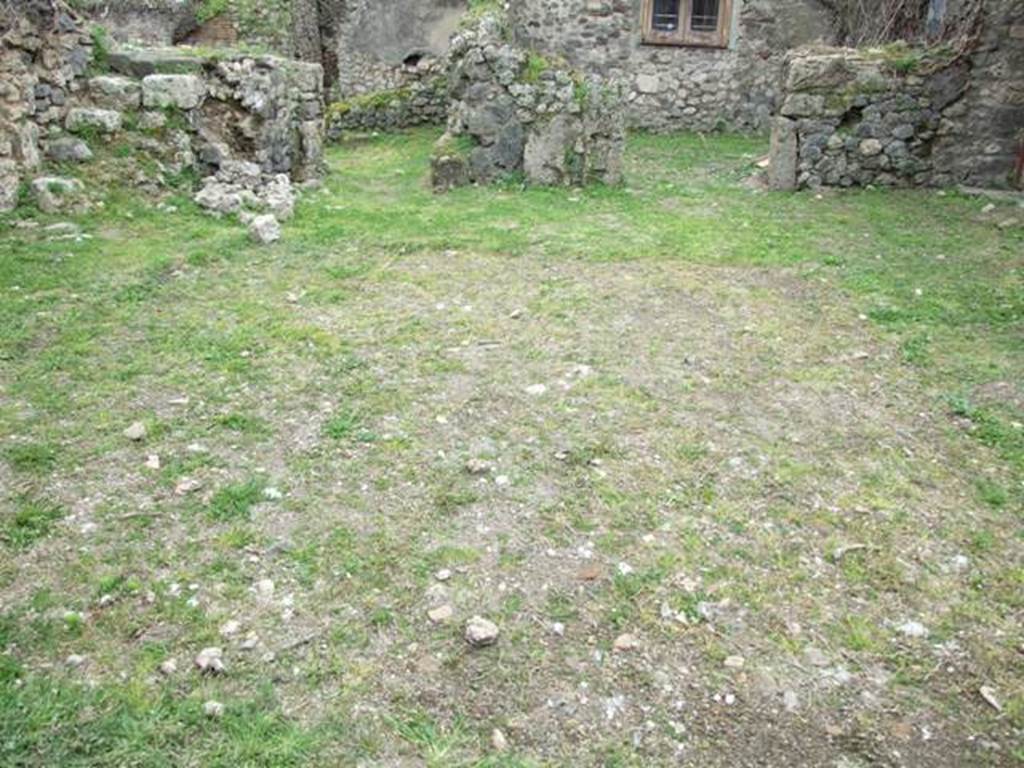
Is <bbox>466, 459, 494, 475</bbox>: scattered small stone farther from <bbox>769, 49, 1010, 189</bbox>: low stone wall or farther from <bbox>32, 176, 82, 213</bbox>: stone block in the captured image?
<bbox>769, 49, 1010, 189</bbox>: low stone wall

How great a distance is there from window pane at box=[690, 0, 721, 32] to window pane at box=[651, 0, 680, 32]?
0.94 ft

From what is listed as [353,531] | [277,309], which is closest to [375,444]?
[353,531]

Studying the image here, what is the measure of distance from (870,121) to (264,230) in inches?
263

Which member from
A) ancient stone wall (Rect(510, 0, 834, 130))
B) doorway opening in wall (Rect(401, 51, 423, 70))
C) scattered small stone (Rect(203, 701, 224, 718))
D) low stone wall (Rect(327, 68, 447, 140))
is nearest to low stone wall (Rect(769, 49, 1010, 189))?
ancient stone wall (Rect(510, 0, 834, 130))

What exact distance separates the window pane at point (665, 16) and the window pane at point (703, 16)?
29 cm

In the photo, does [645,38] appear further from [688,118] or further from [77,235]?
[77,235]

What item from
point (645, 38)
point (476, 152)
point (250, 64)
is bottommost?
point (476, 152)

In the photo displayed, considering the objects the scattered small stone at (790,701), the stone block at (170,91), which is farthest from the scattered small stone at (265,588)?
the stone block at (170,91)

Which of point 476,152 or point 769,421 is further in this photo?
point 476,152

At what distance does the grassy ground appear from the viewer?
2.29 m

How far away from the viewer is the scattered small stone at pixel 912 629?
2.63 meters

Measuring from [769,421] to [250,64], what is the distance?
22.2 feet

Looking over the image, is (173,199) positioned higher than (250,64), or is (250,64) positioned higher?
(250,64)

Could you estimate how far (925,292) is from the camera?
5.70m
